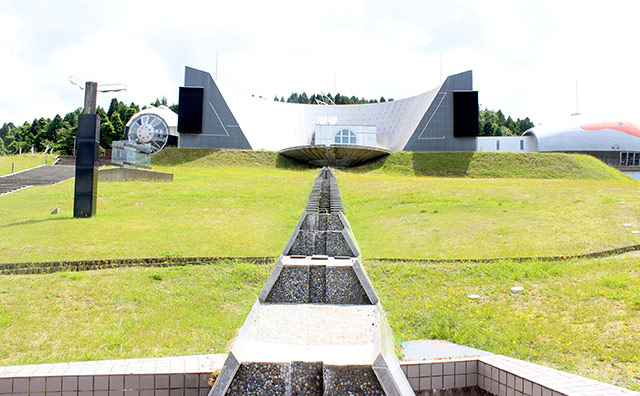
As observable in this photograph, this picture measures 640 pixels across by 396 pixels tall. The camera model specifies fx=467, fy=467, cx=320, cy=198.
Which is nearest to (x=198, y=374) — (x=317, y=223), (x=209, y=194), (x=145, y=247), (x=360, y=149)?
(x=317, y=223)

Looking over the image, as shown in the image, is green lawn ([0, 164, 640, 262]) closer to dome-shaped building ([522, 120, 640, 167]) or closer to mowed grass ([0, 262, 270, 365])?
mowed grass ([0, 262, 270, 365])

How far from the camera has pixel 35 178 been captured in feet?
87.3

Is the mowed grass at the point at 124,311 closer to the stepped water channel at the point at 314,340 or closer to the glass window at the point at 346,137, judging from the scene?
the stepped water channel at the point at 314,340

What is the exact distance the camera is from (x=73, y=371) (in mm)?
3902

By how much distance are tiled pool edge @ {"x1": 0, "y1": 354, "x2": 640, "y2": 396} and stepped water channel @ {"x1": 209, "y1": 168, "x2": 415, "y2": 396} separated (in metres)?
0.51

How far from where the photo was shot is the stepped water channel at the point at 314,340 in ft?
10.5

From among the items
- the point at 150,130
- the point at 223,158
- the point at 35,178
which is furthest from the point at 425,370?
the point at 150,130

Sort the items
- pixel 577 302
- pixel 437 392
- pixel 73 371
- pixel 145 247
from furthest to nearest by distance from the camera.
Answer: pixel 145 247
pixel 577 302
pixel 437 392
pixel 73 371

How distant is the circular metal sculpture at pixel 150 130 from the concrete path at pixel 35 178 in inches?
934

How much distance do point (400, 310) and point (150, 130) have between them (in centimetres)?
5247

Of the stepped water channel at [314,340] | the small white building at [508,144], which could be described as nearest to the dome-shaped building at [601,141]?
the small white building at [508,144]

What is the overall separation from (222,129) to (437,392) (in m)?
44.6

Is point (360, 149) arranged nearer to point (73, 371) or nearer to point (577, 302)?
point (577, 302)

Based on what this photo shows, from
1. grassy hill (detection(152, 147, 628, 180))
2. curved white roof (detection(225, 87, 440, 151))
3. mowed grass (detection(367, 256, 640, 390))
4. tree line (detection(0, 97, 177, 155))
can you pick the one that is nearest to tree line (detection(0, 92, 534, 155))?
tree line (detection(0, 97, 177, 155))
